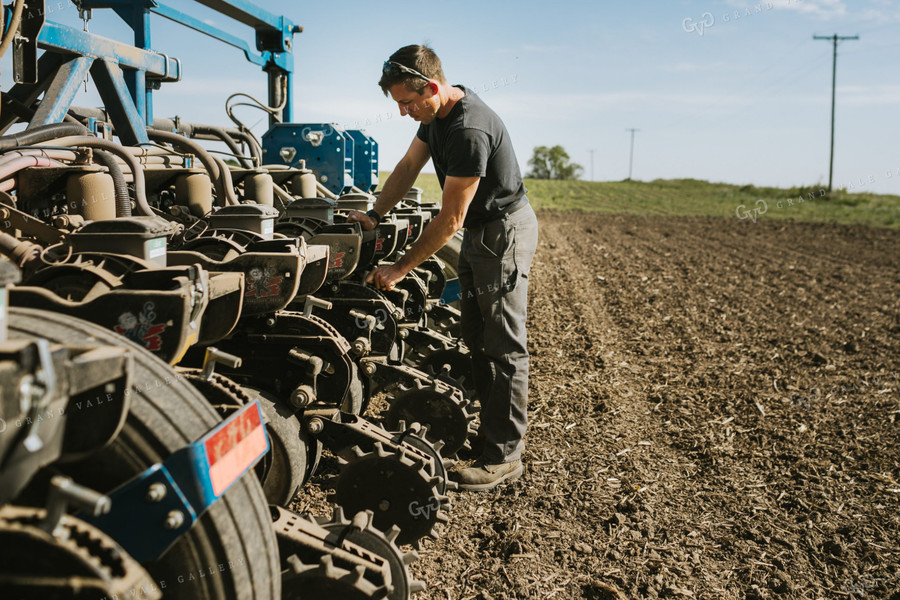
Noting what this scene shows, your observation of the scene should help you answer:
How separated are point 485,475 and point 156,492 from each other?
2.43 m

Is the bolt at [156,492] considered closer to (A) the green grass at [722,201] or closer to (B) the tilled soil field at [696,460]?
(B) the tilled soil field at [696,460]

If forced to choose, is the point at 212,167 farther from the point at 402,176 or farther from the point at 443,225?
the point at 443,225

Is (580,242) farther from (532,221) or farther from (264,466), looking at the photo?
(264,466)

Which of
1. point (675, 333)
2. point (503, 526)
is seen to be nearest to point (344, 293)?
point (503, 526)

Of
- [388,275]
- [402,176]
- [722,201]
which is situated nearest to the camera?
[388,275]

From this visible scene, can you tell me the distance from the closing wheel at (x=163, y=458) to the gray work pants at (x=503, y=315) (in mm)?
2240

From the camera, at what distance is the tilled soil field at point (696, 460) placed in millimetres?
3018

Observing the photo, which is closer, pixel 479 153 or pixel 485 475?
pixel 479 153

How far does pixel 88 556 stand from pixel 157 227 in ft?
4.20

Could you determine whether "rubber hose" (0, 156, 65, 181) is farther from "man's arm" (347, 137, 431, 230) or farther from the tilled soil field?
the tilled soil field

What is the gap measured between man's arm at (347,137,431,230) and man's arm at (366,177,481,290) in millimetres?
576

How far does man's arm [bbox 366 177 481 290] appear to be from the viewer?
3500 millimetres

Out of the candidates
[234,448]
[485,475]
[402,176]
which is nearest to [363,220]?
[402,176]

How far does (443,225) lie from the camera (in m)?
3.53
